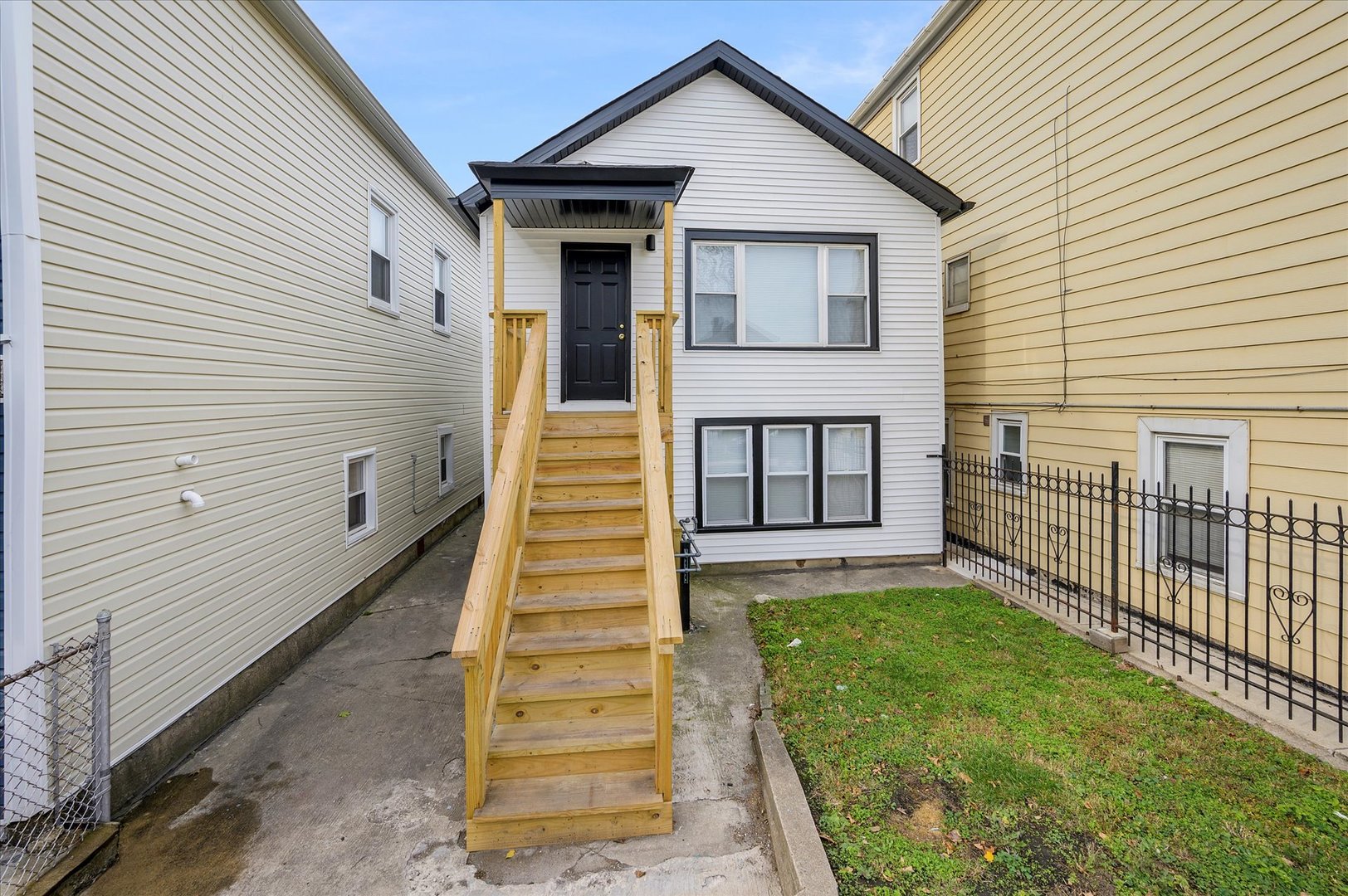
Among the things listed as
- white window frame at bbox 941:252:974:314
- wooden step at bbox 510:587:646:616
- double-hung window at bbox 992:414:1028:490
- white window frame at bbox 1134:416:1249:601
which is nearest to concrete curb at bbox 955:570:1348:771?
white window frame at bbox 1134:416:1249:601

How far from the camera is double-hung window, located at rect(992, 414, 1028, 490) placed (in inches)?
317

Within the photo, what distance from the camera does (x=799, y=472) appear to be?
330 inches

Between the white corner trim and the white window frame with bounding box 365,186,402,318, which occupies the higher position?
the white window frame with bounding box 365,186,402,318

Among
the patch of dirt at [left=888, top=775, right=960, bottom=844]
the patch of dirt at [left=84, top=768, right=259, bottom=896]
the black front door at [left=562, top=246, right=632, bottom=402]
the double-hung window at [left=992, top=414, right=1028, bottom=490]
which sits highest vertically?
the black front door at [left=562, top=246, right=632, bottom=402]

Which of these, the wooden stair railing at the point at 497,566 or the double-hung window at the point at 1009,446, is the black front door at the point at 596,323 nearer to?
the wooden stair railing at the point at 497,566

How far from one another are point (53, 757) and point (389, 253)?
7438 millimetres

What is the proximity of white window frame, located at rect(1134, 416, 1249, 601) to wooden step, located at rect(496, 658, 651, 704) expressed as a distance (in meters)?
4.79

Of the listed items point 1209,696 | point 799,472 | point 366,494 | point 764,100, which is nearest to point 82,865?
point 366,494

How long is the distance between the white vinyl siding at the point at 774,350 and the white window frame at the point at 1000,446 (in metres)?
0.85

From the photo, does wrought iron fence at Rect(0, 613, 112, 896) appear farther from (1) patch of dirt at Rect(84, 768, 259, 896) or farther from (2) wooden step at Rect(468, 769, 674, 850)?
(2) wooden step at Rect(468, 769, 674, 850)

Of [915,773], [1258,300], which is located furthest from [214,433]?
[1258,300]

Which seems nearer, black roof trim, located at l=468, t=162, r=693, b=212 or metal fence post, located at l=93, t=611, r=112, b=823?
metal fence post, located at l=93, t=611, r=112, b=823

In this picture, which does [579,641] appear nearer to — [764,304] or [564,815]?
[564,815]

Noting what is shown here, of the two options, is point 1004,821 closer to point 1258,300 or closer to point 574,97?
point 1258,300
